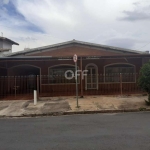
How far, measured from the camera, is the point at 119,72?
1873 cm

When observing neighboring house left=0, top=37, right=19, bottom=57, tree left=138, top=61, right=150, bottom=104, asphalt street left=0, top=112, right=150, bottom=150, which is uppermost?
neighboring house left=0, top=37, right=19, bottom=57

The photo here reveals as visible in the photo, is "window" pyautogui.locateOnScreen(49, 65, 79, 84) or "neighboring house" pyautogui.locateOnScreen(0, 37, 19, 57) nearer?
"window" pyautogui.locateOnScreen(49, 65, 79, 84)

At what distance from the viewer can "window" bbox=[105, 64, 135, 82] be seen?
60.3 ft

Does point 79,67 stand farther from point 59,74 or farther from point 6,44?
point 6,44

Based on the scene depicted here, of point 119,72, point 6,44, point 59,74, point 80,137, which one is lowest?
point 80,137

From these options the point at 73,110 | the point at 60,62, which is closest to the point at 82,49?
the point at 60,62

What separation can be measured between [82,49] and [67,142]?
14177 mm

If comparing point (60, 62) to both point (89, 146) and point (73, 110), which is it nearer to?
point (73, 110)

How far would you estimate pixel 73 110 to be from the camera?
10242 mm

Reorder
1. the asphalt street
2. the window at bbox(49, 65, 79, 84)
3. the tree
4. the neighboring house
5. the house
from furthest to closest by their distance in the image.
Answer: the neighboring house, the window at bbox(49, 65, 79, 84), the house, the tree, the asphalt street

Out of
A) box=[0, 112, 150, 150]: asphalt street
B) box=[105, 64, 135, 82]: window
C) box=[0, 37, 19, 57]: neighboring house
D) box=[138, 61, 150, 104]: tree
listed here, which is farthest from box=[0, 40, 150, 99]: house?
box=[0, 112, 150, 150]: asphalt street

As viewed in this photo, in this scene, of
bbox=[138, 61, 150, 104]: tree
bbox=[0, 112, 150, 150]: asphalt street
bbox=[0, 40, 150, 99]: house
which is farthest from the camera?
bbox=[0, 40, 150, 99]: house

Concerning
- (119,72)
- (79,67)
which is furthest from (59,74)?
(119,72)

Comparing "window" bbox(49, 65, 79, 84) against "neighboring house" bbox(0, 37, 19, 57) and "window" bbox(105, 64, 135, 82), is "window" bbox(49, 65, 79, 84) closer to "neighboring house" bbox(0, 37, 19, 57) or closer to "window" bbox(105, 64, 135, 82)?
"window" bbox(105, 64, 135, 82)
